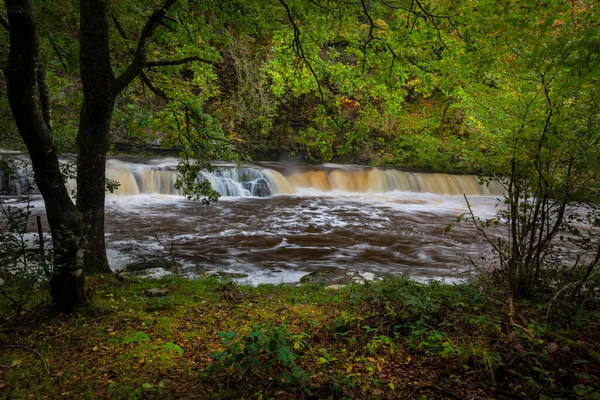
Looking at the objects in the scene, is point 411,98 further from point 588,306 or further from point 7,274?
point 7,274

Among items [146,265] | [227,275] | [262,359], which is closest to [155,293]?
[227,275]

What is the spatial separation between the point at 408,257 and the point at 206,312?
601cm

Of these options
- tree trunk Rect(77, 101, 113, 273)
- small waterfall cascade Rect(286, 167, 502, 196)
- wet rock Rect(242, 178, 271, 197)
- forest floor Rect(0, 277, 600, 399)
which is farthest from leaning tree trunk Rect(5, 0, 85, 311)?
small waterfall cascade Rect(286, 167, 502, 196)

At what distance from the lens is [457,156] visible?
4660 millimetres

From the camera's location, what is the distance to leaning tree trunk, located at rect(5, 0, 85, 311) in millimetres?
2881

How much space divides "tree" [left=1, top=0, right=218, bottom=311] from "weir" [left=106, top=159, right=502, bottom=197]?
437 inches

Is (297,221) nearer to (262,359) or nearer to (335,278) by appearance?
(335,278)

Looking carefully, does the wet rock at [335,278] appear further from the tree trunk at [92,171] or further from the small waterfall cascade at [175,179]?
the small waterfall cascade at [175,179]

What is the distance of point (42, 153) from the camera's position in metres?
3.21

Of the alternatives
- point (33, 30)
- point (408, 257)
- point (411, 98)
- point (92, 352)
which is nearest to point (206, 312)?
→ point (92, 352)

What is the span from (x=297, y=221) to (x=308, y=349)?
368 inches

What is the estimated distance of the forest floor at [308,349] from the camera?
2580mm

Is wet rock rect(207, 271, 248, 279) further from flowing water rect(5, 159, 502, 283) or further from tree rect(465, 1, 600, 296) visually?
tree rect(465, 1, 600, 296)

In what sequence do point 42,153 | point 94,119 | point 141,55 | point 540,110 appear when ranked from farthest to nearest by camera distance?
point 141,55 → point 94,119 → point 540,110 → point 42,153
